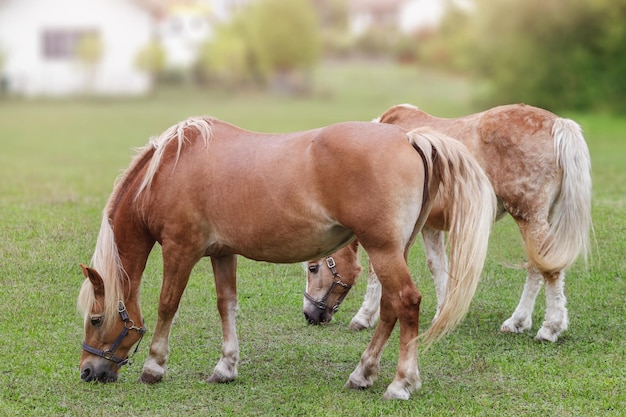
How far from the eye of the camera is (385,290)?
4738mm

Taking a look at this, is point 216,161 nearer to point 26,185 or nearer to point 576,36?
point 26,185

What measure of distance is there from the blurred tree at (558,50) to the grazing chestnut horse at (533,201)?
21159 millimetres

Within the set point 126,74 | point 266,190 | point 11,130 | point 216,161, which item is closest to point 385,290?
point 266,190

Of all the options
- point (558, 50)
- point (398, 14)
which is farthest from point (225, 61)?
point (398, 14)

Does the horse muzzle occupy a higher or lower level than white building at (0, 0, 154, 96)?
higher

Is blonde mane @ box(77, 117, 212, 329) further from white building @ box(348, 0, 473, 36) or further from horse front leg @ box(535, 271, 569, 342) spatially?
white building @ box(348, 0, 473, 36)

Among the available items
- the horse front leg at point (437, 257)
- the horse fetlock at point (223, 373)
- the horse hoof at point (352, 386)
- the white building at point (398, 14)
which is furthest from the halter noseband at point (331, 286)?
the white building at point (398, 14)

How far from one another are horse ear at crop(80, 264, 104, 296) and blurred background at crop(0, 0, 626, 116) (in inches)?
920

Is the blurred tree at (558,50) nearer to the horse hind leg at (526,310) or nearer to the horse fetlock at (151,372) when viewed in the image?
the horse hind leg at (526,310)

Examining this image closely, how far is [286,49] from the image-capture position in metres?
46.0

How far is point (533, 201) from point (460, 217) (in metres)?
1.48

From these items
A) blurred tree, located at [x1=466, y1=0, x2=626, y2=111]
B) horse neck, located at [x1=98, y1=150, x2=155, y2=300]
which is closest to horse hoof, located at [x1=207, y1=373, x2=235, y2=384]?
horse neck, located at [x1=98, y1=150, x2=155, y2=300]

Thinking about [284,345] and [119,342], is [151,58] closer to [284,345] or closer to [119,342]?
[284,345]

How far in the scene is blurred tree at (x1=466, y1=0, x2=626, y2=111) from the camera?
26453mm
